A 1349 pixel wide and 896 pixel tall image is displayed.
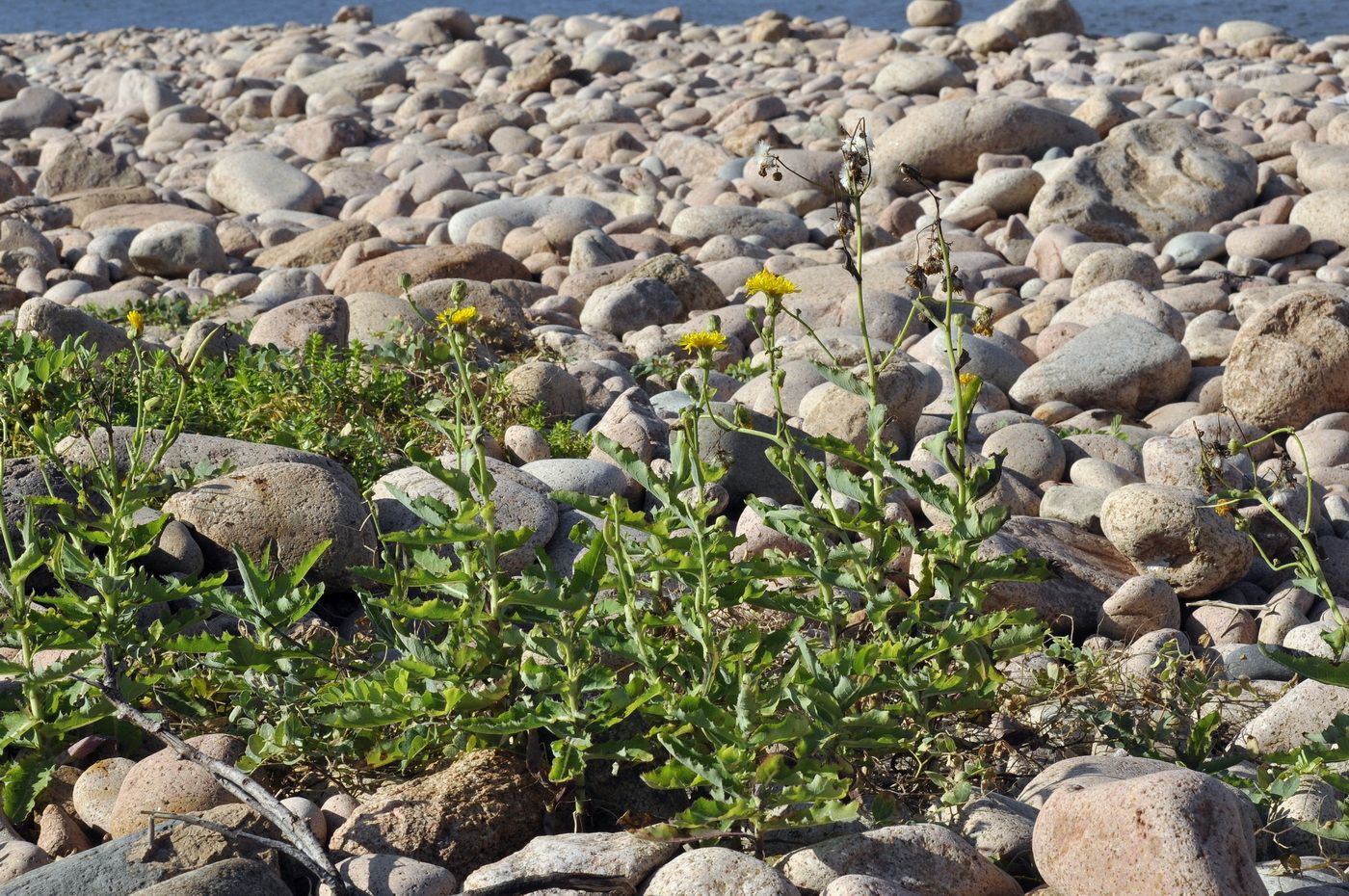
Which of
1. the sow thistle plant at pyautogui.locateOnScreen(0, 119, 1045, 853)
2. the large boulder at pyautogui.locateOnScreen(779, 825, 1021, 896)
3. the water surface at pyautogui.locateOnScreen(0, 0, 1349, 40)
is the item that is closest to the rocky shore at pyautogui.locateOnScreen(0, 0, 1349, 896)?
the large boulder at pyautogui.locateOnScreen(779, 825, 1021, 896)

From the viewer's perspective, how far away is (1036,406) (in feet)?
21.0

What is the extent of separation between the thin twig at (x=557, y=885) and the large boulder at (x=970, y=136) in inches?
346

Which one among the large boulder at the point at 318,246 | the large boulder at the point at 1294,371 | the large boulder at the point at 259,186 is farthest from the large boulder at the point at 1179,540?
the large boulder at the point at 259,186

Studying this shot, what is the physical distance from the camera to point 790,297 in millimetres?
7883

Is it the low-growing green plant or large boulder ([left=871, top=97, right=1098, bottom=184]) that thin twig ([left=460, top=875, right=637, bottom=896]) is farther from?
large boulder ([left=871, top=97, right=1098, bottom=184])

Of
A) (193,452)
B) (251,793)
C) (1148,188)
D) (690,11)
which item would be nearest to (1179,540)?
(251,793)

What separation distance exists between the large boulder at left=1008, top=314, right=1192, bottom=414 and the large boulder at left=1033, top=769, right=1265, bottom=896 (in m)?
4.08

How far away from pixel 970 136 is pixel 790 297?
146 inches

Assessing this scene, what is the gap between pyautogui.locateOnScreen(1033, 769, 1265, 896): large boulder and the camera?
2336mm

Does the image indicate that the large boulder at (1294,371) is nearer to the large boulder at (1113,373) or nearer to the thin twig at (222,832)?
the large boulder at (1113,373)

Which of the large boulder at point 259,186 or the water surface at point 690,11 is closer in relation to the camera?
the large boulder at point 259,186

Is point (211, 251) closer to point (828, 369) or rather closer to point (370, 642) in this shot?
point (370, 642)

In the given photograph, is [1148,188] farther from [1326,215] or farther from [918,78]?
[918,78]

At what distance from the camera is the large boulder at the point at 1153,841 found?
234 cm
